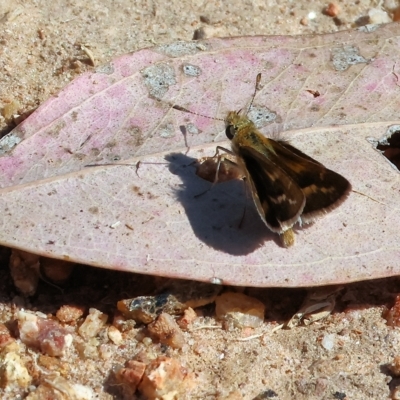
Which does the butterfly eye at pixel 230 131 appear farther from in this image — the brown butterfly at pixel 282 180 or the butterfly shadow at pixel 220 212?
the butterfly shadow at pixel 220 212

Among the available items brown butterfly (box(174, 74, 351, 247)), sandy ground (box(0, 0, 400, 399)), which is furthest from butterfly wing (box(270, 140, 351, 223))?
sandy ground (box(0, 0, 400, 399))

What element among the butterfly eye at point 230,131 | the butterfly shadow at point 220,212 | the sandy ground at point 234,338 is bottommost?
the sandy ground at point 234,338

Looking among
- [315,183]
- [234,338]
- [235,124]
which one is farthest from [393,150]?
[234,338]

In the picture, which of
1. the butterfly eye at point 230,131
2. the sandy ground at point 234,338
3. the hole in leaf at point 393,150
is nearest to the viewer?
the sandy ground at point 234,338

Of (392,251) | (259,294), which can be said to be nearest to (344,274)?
(392,251)

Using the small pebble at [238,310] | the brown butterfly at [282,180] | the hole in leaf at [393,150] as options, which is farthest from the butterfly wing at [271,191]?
the hole in leaf at [393,150]

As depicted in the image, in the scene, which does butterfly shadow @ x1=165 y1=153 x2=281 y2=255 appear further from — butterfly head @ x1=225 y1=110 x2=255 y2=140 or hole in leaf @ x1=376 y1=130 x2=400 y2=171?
hole in leaf @ x1=376 y1=130 x2=400 y2=171

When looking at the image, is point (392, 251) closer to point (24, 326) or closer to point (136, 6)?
point (24, 326)

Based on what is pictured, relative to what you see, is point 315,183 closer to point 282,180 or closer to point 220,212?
point 282,180
